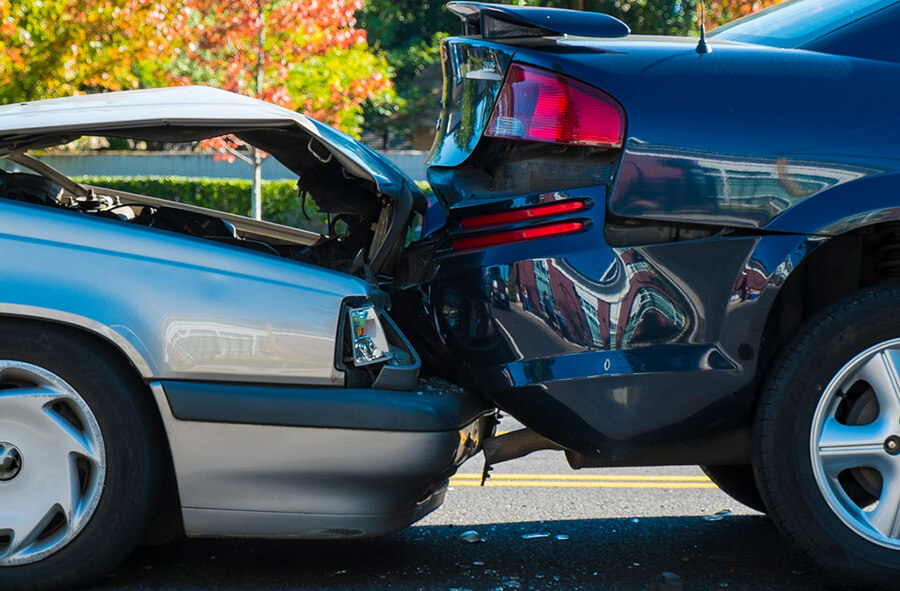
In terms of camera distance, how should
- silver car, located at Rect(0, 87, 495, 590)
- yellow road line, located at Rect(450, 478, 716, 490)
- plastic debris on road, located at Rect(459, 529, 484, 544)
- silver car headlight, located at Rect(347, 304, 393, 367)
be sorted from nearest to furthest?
silver car, located at Rect(0, 87, 495, 590) < silver car headlight, located at Rect(347, 304, 393, 367) < plastic debris on road, located at Rect(459, 529, 484, 544) < yellow road line, located at Rect(450, 478, 716, 490)

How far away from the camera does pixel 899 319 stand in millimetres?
3051

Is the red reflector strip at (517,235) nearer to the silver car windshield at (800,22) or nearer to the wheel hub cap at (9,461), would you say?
the silver car windshield at (800,22)

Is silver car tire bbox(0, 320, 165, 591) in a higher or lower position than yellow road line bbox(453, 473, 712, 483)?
higher

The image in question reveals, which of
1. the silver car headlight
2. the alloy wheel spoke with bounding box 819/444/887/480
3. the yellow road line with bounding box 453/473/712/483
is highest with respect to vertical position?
the silver car headlight

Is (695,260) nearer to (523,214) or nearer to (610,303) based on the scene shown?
(610,303)

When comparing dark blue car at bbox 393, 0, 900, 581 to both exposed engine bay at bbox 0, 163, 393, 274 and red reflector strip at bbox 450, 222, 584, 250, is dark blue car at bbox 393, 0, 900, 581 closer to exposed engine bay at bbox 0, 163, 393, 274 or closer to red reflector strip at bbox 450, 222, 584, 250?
red reflector strip at bbox 450, 222, 584, 250

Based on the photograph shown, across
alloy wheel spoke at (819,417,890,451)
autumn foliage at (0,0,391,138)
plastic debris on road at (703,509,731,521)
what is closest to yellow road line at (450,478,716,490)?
plastic debris on road at (703,509,731,521)

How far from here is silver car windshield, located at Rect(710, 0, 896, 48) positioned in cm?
327

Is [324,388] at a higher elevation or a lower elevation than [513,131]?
lower

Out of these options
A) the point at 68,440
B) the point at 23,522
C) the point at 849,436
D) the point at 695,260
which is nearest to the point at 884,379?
the point at 849,436

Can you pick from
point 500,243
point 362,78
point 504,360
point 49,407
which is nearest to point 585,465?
point 504,360

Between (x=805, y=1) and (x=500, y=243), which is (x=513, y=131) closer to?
(x=500, y=243)

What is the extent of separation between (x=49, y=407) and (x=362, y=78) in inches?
576

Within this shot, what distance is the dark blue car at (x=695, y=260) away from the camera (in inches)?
118
